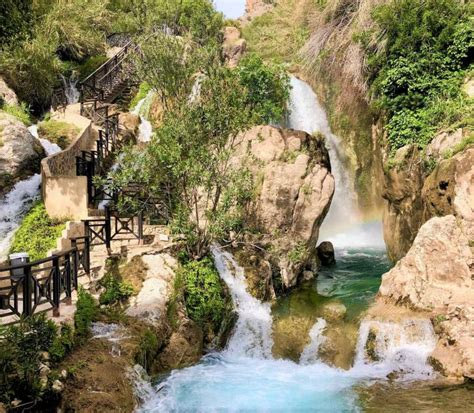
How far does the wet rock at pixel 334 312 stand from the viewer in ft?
39.0

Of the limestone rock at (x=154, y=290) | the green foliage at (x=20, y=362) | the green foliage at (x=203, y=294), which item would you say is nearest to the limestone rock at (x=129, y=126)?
the limestone rock at (x=154, y=290)

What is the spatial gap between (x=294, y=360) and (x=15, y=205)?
463 inches

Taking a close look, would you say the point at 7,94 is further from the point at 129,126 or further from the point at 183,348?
the point at 183,348

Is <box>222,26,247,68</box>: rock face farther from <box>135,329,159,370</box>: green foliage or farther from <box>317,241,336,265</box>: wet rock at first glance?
<box>135,329,159,370</box>: green foliage

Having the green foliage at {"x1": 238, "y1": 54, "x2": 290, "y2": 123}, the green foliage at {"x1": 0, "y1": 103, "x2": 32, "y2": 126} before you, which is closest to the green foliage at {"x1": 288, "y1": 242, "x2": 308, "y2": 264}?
the green foliage at {"x1": 238, "y1": 54, "x2": 290, "y2": 123}

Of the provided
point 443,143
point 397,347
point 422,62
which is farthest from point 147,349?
point 422,62

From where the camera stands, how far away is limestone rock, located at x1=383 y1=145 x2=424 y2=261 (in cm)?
1444

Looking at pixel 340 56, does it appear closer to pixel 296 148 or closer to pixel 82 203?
pixel 296 148

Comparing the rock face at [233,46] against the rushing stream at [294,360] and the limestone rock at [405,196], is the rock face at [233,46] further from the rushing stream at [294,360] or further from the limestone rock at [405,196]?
the rushing stream at [294,360]

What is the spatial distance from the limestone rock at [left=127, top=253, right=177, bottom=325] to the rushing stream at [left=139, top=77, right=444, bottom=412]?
1451 millimetres

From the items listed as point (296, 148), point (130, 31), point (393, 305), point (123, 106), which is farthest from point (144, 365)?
point (130, 31)

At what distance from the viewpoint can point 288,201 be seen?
14.9 m

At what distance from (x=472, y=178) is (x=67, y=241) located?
1146cm

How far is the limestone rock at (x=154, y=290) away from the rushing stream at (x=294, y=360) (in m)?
1.45
